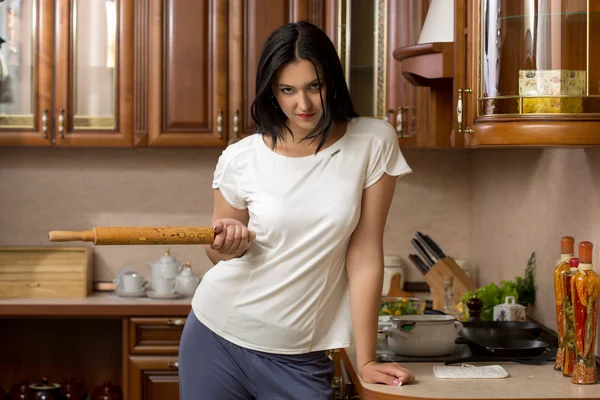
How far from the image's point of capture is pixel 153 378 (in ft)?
11.5

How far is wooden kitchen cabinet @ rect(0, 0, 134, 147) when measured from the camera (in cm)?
360

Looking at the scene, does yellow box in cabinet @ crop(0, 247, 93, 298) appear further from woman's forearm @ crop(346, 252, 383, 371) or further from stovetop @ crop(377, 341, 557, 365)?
woman's forearm @ crop(346, 252, 383, 371)

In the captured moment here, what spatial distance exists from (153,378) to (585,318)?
1.99 meters

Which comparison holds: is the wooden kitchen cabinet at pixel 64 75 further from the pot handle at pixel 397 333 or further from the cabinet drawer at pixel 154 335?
the pot handle at pixel 397 333

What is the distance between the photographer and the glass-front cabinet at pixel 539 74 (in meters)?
1.85

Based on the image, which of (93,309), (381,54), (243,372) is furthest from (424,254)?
(243,372)

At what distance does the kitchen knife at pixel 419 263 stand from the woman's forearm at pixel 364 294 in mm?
1830

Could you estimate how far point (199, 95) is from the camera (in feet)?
11.8

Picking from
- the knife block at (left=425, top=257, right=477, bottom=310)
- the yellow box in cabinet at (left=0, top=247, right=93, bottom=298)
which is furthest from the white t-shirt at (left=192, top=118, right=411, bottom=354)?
the yellow box in cabinet at (left=0, top=247, right=93, bottom=298)

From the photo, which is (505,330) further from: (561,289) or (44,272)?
(44,272)

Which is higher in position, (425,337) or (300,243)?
(300,243)

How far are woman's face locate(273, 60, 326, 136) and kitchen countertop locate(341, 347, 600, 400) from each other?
21.5 inches

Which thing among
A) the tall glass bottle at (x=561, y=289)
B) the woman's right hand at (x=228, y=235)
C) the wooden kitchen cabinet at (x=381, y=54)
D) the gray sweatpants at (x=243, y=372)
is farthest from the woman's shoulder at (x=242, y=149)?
the wooden kitchen cabinet at (x=381, y=54)

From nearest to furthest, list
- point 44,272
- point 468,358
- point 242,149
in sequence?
1. point 242,149
2. point 468,358
3. point 44,272
